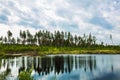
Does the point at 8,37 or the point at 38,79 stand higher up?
the point at 8,37

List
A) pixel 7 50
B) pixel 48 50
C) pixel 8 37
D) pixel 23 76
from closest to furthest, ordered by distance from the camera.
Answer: pixel 23 76 < pixel 7 50 < pixel 48 50 < pixel 8 37

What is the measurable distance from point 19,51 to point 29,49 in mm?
7561

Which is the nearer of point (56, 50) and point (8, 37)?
point (56, 50)

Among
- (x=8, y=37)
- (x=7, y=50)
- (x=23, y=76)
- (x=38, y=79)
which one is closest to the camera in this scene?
(x=23, y=76)

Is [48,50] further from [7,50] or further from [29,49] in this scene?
[7,50]

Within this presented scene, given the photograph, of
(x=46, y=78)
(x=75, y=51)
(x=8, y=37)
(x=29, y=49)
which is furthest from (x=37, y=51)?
(x=46, y=78)

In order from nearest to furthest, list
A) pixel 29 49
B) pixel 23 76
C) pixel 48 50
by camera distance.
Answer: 1. pixel 23 76
2. pixel 29 49
3. pixel 48 50

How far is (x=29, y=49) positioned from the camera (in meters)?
149

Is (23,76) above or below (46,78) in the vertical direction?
above

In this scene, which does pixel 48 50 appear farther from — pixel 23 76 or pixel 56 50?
pixel 23 76

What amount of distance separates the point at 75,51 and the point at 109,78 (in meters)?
122

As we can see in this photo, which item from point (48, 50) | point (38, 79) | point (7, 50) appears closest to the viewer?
point (38, 79)

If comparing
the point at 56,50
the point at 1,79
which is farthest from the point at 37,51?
the point at 1,79

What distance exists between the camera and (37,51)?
5994 inches
